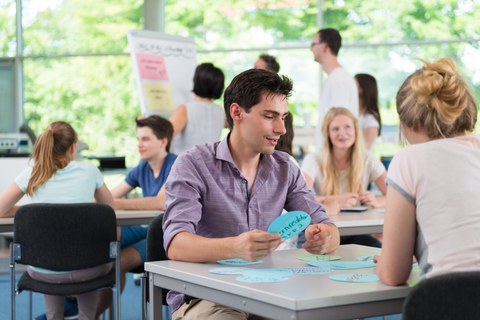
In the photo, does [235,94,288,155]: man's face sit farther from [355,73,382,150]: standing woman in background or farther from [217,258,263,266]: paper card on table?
[355,73,382,150]: standing woman in background

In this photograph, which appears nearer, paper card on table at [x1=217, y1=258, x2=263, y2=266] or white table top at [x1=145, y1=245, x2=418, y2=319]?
white table top at [x1=145, y1=245, x2=418, y2=319]

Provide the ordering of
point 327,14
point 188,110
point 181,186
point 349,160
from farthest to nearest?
point 327,14 → point 188,110 → point 349,160 → point 181,186

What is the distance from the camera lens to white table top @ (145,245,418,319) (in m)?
1.86

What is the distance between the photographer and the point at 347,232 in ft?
11.8

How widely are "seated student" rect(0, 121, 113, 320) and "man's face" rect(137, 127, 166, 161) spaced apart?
26.7 inches

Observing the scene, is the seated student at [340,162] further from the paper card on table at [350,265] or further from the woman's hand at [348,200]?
the paper card on table at [350,265]

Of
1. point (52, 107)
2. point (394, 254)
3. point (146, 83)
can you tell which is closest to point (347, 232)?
point (394, 254)

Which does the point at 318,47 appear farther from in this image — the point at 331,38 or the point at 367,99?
the point at 367,99

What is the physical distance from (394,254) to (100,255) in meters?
1.96

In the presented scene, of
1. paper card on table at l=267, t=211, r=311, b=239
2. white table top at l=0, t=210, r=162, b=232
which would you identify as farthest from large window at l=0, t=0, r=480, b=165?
paper card on table at l=267, t=211, r=311, b=239

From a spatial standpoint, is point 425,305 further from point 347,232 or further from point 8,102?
point 8,102

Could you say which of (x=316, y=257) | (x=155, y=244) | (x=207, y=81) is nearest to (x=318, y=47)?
(x=207, y=81)

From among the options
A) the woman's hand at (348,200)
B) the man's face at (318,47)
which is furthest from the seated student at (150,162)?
the man's face at (318,47)

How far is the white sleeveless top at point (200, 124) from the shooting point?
543cm
